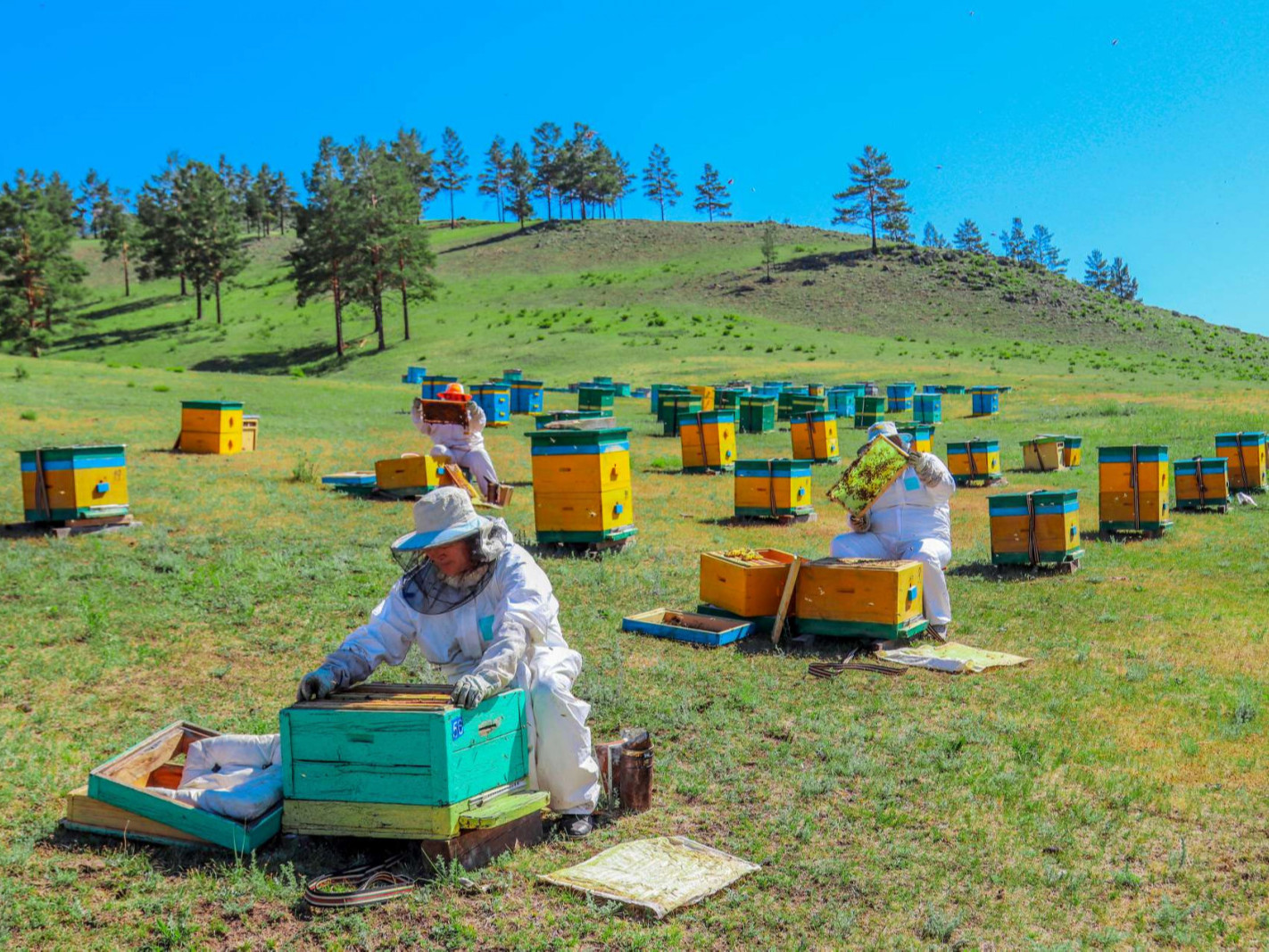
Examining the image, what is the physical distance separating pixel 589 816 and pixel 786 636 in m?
4.10

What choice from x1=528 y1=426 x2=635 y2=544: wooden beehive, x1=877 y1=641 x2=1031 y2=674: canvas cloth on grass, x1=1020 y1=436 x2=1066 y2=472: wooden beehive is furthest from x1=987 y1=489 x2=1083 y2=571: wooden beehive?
x1=1020 y1=436 x2=1066 y2=472: wooden beehive

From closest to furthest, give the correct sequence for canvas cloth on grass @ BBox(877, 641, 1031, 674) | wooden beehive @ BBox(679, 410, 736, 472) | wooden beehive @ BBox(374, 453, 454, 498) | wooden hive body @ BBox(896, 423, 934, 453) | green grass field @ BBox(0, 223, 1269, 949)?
1. green grass field @ BBox(0, 223, 1269, 949)
2. canvas cloth on grass @ BBox(877, 641, 1031, 674)
3. wooden beehive @ BBox(374, 453, 454, 498)
4. wooden hive body @ BBox(896, 423, 934, 453)
5. wooden beehive @ BBox(679, 410, 736, 472)

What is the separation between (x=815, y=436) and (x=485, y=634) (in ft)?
63.2

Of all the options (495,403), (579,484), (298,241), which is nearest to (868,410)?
(495,403)

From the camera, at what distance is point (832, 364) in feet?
179

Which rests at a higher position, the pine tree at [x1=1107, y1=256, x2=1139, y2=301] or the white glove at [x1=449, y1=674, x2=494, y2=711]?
the pine tree at [x1=1107, y1=256, x2=1139, y2=301]

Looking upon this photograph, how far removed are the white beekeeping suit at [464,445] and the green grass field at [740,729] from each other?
1028mm

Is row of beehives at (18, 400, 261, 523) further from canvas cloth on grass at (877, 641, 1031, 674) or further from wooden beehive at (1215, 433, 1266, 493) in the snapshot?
wooden beehive at (1215, 433, 1266, 493)

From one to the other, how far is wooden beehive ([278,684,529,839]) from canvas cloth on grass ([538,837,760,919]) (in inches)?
23.8

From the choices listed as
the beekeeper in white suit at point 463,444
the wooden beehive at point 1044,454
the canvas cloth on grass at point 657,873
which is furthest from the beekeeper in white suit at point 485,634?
the wooden beehive at point 1044,454

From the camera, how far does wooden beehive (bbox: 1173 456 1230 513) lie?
56.9 ft

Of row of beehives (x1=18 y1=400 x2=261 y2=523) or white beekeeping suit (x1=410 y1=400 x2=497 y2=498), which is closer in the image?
row of beehives (x1=18 y1=400 x2=261 y2=523)

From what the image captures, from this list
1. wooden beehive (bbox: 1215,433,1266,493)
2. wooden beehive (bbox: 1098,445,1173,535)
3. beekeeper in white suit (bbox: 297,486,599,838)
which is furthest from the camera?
wooden beehive (bbox: 1215,433,1266,493)

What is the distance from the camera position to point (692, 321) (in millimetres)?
73375
